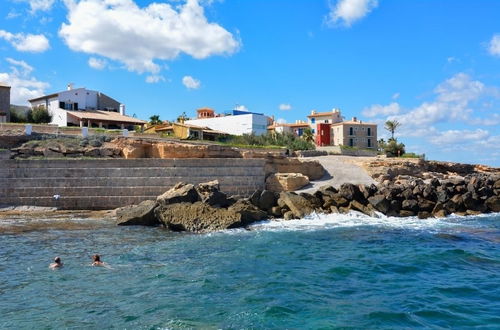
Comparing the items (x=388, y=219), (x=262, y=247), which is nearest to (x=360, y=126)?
(x=388, y=219)

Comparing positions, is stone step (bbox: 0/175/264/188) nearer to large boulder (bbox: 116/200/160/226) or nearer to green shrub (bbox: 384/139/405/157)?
large boulder (bbox: 116/200/160/226)

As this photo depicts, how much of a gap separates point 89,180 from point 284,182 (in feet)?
42.6

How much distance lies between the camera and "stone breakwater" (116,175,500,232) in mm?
22800

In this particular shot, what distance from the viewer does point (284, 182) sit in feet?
102

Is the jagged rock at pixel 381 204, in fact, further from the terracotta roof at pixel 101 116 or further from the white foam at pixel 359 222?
the terracotta roof at pixel 101 116

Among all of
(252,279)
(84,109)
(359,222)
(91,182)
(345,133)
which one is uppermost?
(84,109)

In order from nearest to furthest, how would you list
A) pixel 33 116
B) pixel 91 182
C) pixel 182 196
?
pixel 182 196
pixel 91 182
pixel 33 116

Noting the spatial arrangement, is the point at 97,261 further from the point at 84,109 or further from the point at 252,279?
the point at 84,109

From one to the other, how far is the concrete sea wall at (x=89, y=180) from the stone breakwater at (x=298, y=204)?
2715mm

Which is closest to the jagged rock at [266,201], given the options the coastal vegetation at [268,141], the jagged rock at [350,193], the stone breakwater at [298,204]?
the stone breakwater at [298,204]

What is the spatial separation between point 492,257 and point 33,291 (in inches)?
606

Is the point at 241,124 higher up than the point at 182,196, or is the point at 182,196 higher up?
the point at 241,124

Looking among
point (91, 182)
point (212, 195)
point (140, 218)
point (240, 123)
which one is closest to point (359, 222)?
point (212, 195)

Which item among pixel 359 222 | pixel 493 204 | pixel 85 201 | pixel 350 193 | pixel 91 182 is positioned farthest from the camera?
pixel 493 204
